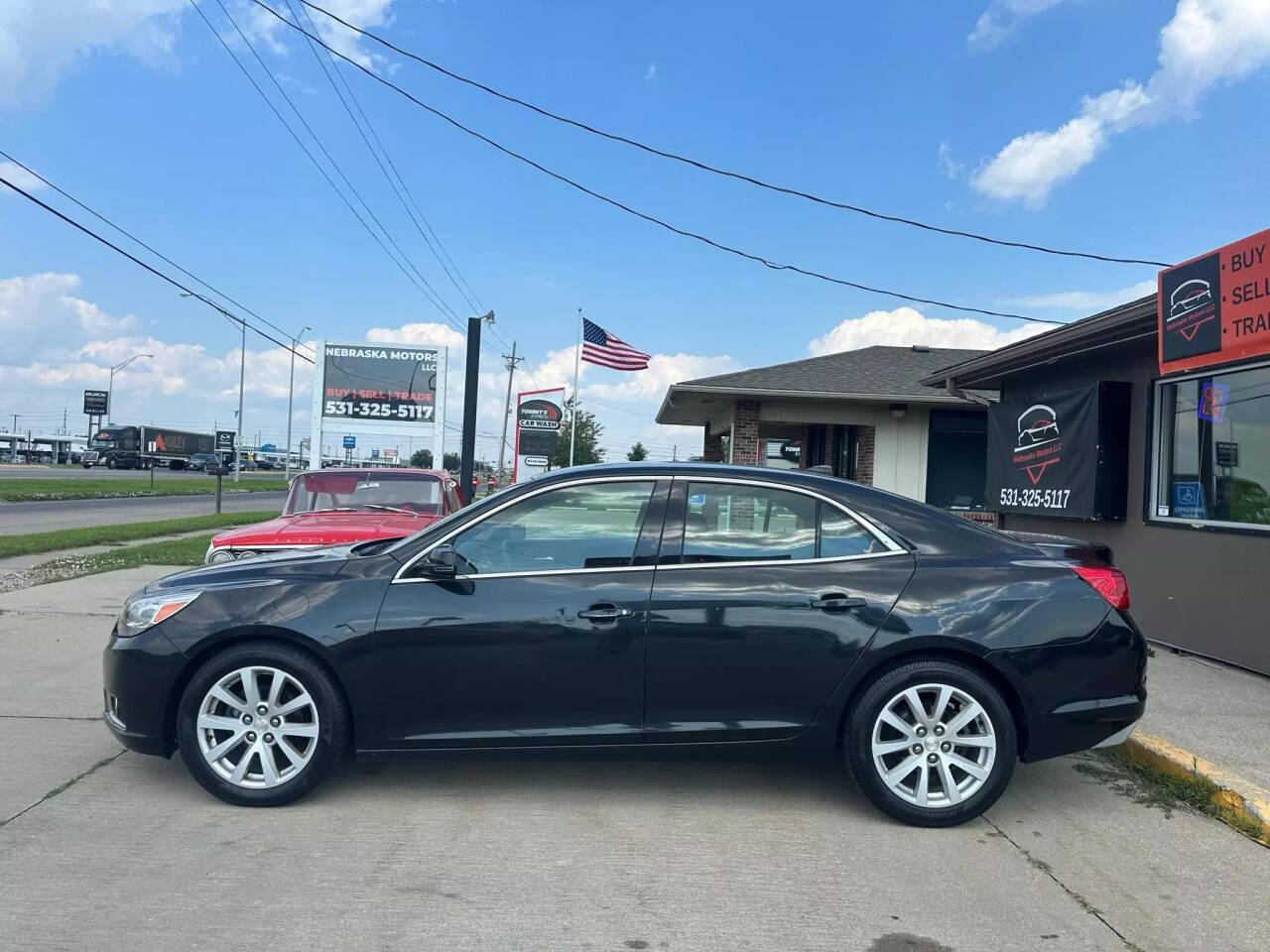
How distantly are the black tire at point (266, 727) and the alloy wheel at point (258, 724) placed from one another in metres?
0.02

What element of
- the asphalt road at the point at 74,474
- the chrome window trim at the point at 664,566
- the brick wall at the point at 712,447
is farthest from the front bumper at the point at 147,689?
the asphalt road at the point at 74,474

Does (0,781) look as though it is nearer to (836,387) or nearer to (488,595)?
(488,595)

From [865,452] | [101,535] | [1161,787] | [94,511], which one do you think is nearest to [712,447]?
[865,452]

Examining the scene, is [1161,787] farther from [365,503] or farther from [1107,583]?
[365,503]

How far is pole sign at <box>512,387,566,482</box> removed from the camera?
66.8ft

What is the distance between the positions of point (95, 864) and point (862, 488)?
11.9 feet

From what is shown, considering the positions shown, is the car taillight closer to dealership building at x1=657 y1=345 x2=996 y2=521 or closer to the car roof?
the car roof

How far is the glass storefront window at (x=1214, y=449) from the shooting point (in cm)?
734

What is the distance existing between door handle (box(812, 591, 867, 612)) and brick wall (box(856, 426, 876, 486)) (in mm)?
13826

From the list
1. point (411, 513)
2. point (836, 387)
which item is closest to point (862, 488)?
point (411, 513)

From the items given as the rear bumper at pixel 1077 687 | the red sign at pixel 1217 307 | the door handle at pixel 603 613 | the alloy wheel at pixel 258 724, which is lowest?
the alloy wheel at pixel 258 724

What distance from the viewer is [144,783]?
4.79 meters

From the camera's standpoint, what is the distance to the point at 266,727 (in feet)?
14.4

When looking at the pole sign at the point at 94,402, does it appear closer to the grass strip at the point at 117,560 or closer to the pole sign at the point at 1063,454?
the grass strip at the point at 117,560
